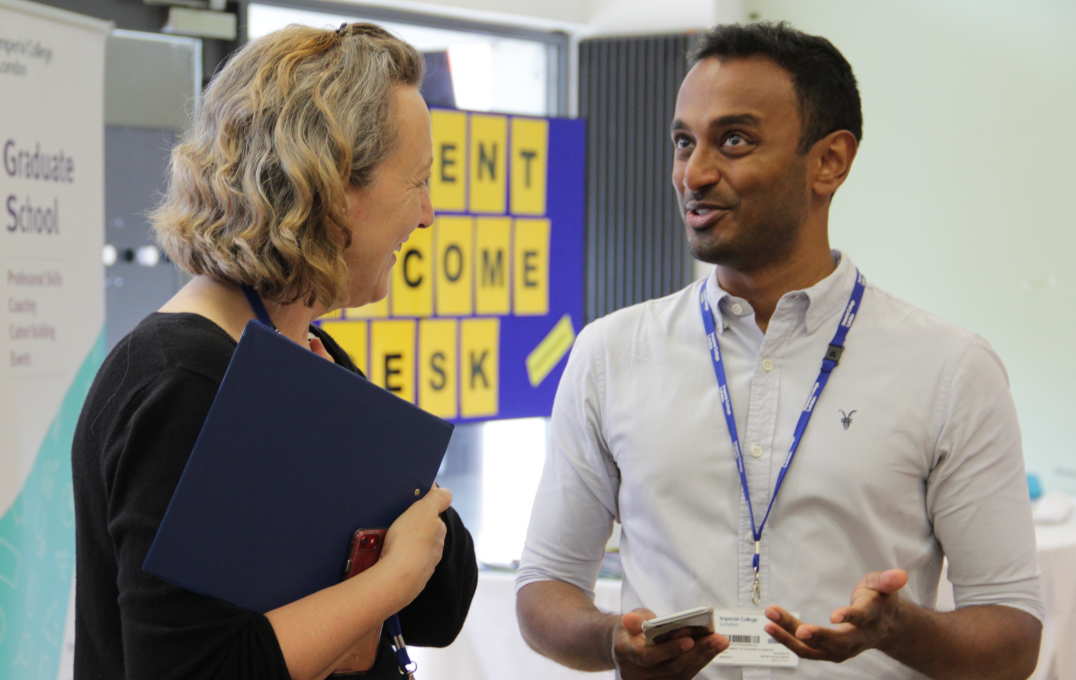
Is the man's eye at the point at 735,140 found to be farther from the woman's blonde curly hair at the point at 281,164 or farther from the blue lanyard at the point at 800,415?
the woman's blonde curly hair at the point at 281,164

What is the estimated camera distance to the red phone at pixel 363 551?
115 cm

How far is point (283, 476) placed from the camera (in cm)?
108

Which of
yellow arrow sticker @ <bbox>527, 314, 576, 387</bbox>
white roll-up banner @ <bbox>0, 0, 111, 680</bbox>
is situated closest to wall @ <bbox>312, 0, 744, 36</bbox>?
yellow arrow sticker @ <bbox>527, 314, 576, 387</bbox>

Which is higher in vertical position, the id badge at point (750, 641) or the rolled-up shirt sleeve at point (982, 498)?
the rolled-up shirt sleeve at point (982, 498)

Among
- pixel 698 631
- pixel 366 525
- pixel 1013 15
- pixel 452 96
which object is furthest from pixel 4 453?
pixel 1013 15

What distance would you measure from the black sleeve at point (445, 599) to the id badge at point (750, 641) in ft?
1.03

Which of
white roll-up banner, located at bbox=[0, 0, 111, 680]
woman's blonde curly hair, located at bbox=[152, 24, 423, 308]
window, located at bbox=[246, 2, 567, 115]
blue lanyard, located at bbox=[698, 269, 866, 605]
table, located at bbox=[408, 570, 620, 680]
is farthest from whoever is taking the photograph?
window, located at bbox=[246, 2, 567, 115]

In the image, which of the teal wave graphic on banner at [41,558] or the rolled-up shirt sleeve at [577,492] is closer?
the rolled-up shirt sleeve at [577,492]

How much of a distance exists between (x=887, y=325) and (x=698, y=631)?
1.81 ft

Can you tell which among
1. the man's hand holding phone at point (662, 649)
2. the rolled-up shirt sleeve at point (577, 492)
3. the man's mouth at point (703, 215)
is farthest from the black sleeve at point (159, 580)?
the man's mouth at point (703, 215)

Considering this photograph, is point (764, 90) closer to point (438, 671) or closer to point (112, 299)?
point (438, 671)

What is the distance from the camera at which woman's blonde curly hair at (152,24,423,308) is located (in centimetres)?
112

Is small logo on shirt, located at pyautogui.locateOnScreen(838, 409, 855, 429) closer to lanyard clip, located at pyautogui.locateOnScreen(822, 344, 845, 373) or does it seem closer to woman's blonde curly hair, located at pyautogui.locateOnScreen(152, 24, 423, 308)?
lanyard clip, located at pyautogui.locateOnScreen(822, 344, 845, 373)

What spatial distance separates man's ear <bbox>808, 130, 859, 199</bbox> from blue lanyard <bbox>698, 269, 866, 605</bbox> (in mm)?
137
